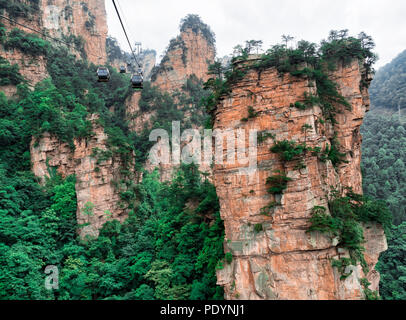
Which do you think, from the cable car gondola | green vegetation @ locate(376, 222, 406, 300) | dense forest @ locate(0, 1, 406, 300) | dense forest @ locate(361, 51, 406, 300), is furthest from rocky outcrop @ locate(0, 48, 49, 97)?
green vegetation @ locate(376, 222, 406, 300)

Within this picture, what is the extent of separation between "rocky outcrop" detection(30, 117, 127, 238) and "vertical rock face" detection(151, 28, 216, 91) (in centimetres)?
1813

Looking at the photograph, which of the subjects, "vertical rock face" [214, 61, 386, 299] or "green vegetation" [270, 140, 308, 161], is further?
"green vegetation" [270, 140, 308, 161]

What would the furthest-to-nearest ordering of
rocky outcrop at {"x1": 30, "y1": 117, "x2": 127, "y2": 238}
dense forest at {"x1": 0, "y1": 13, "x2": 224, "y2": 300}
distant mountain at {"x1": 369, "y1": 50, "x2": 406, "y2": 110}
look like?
distant mountain at {"x1": 369, "y1": 50, "x2": 406, "y2": 110} → rocky outcrop at {"x1": 30, "y1": 117, "x2": 127, "y2": 238} → dense forest at {"x1": 0, "y1": 13, "x2": 224, "y2": 300}

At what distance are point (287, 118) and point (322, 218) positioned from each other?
4.71 m

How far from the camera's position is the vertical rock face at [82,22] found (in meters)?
34.6

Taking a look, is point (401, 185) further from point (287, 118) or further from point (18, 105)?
point (18, 105)

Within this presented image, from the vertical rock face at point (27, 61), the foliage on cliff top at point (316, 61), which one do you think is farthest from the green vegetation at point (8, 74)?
the foliage on cliff top at point (316, 61)

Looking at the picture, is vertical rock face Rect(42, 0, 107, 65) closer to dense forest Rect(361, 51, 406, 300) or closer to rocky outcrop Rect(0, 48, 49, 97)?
rocky outcrop Rect(0, 48, 49, 97)

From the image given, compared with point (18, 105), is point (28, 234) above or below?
below

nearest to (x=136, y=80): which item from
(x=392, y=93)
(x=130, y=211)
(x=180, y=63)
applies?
(x=130, y=211)

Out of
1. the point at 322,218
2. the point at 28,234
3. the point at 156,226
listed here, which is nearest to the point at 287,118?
the point at 322,218

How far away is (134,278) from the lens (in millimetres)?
16359

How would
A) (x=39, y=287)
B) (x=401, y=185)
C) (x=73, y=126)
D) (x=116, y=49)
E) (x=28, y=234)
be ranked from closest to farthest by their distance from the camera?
(x=39, y=287) < (x=28, y=234) < (x=73, y=126) < (x=401, y=185) < (x=116, y=49)

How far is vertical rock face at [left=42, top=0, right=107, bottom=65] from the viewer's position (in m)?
34.6
